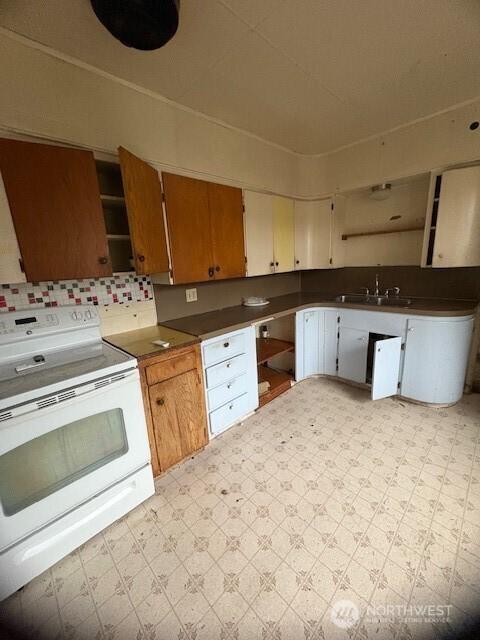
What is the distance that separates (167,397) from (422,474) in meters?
1.68

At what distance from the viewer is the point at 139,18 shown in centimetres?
95

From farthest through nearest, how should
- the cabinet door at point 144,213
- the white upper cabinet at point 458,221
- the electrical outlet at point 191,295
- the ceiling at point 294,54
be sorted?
the electrical outlet at point 191,295 < the white upper cabinet at point 458,221 < the cabinet door at point 144,213 < the ceiling at point 294,54

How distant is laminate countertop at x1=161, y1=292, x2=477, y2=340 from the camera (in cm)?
190

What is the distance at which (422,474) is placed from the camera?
1.60 meters

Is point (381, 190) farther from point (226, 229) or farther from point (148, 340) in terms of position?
point (148, 340)

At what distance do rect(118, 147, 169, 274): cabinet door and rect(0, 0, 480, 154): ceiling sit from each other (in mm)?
544

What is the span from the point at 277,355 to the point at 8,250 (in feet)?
7.54

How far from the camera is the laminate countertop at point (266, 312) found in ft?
6.25

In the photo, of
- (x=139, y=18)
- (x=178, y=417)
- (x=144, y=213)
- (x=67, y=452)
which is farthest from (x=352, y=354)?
(x=139, y=18)

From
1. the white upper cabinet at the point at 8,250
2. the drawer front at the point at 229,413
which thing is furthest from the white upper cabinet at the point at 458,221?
the white upper cabinet at the point at 8,250

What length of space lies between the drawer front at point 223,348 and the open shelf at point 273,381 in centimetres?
66

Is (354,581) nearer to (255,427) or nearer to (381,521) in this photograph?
(381,521)

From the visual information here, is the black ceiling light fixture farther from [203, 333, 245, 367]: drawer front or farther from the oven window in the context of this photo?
the oven window

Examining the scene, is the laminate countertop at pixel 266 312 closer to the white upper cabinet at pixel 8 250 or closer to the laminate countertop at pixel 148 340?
the laminate countertop at pixel 148 340
